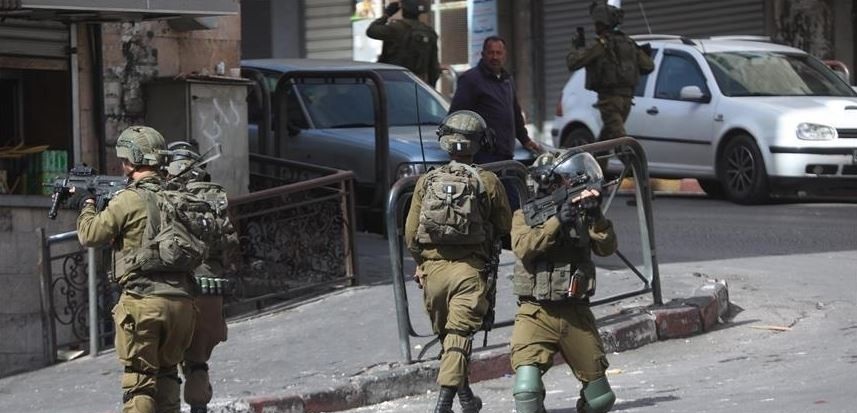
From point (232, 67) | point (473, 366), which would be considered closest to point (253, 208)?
point (232, 67)

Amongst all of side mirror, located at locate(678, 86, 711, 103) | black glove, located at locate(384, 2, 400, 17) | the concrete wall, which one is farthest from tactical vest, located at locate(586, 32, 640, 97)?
the concrete wall

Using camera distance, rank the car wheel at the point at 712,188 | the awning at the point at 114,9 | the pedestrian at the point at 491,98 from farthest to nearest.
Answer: the car wheel at the point at 712,188 < the pedestrian at the point at 491,98 < the awning at the point at 114,9

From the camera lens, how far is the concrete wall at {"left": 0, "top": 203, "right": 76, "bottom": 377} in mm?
10750

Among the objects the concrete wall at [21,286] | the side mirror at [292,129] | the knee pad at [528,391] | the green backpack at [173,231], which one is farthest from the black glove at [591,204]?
the side mirror at [292,129]

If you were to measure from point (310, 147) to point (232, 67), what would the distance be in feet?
6.00

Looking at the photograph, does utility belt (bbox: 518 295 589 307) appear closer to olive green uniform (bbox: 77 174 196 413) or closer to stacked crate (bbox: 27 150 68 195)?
olive green uniform (bbox: 77 174 196 413)

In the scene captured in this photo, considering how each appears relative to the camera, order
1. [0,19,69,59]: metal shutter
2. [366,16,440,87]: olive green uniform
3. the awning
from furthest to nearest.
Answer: [366,16,440,87]: olive green uniform < [0,19,69,59]: metal shutter < the awning

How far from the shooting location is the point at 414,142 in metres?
13.4

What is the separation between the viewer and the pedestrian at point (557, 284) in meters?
6.79

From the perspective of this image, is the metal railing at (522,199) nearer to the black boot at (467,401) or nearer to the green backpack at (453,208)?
the green backpack at (453,208)

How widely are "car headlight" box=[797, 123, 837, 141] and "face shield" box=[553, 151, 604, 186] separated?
8569 mm

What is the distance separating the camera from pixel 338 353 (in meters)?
9.27

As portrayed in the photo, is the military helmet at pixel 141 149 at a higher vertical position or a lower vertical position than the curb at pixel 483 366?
higher

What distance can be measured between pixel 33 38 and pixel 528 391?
5422 mm
